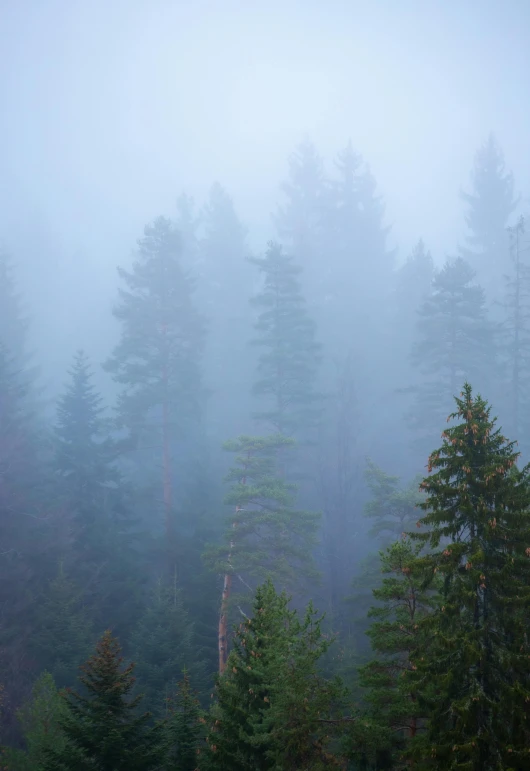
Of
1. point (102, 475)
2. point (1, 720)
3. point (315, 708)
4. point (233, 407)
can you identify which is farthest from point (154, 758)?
point (233, 407)

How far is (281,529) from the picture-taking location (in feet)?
69.8

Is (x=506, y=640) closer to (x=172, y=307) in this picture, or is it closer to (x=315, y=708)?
(x=315, y=708)

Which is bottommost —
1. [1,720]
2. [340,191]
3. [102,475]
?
[1,720]

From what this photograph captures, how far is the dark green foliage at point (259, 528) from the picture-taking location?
20.0 m

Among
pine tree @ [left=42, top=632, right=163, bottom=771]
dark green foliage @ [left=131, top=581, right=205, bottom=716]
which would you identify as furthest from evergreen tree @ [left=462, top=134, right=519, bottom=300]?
pine tree @ [left=42, top=632, right=163, bottom=771]

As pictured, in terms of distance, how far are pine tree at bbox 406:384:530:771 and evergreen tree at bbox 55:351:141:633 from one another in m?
16.1

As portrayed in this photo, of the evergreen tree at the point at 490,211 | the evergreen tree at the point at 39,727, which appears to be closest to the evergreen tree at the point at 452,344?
the evergreen tree at the point at 490,211

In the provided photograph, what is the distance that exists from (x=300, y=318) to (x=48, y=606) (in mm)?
22220

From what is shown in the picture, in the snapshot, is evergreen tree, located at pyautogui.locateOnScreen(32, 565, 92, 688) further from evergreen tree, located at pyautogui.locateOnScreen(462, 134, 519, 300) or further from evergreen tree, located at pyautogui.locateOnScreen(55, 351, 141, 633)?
evergreen tree, located at pyautogui.locateOnScreen(462, 134, 519, 300)

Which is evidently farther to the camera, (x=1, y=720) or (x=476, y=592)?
(x=1, y=720)

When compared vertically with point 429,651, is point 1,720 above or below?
below

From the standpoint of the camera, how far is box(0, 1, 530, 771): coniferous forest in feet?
26.9

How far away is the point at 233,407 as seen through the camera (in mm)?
42812

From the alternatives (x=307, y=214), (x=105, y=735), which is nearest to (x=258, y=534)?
(x=105, y=735)
